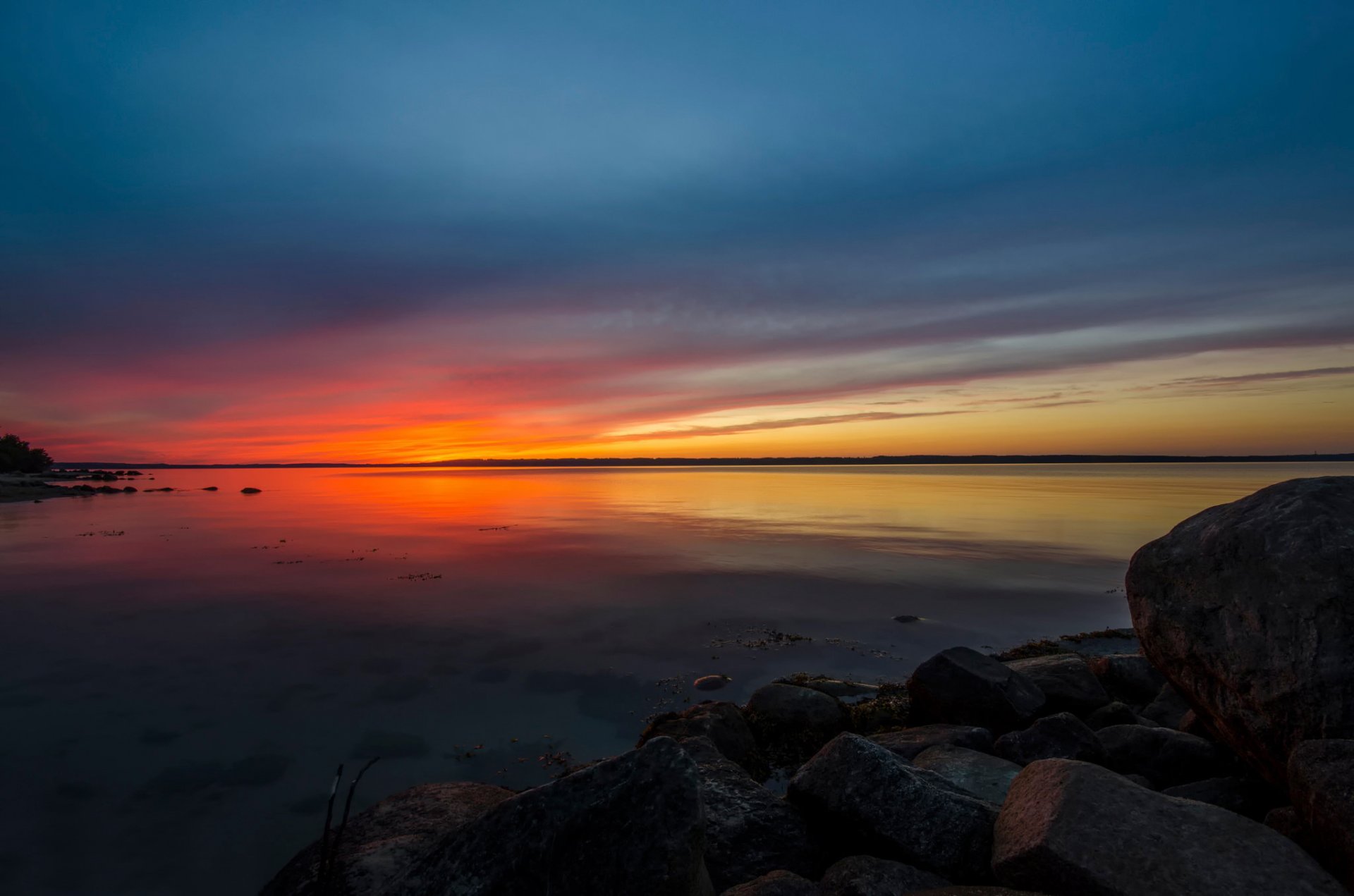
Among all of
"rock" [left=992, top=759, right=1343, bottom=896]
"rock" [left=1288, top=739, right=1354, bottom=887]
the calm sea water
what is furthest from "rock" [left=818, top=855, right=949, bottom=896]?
the calm sea water

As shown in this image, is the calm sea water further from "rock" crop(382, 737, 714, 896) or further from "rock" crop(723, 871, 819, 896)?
"rock" crop(723, 871, 819, 896)

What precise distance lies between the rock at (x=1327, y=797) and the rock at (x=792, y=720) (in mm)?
4943

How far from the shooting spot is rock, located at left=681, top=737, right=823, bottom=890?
17.5 feet

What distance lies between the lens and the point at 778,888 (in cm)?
441

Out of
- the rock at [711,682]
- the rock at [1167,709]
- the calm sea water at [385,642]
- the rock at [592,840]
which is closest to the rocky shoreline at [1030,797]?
the rock at [592,840]

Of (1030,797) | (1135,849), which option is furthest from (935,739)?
(1135,849)

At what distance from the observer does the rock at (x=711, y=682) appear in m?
10.9

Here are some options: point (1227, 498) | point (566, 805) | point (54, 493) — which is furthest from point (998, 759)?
point (54, 493)

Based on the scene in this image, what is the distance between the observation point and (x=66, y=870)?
6238 millimetres

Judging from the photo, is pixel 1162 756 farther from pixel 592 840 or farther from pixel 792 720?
pixel 592 840

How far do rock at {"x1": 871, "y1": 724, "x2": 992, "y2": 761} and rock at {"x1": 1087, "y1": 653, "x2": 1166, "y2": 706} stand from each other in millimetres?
3330

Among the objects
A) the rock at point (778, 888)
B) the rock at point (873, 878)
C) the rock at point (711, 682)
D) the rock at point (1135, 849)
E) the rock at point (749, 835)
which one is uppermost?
the rock at point (1135, 849)

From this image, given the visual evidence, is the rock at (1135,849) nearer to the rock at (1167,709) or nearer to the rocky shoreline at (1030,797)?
the rocky shoreline at (1030,797)

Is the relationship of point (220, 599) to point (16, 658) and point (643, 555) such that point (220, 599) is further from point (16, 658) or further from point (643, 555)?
point (643, 555)
